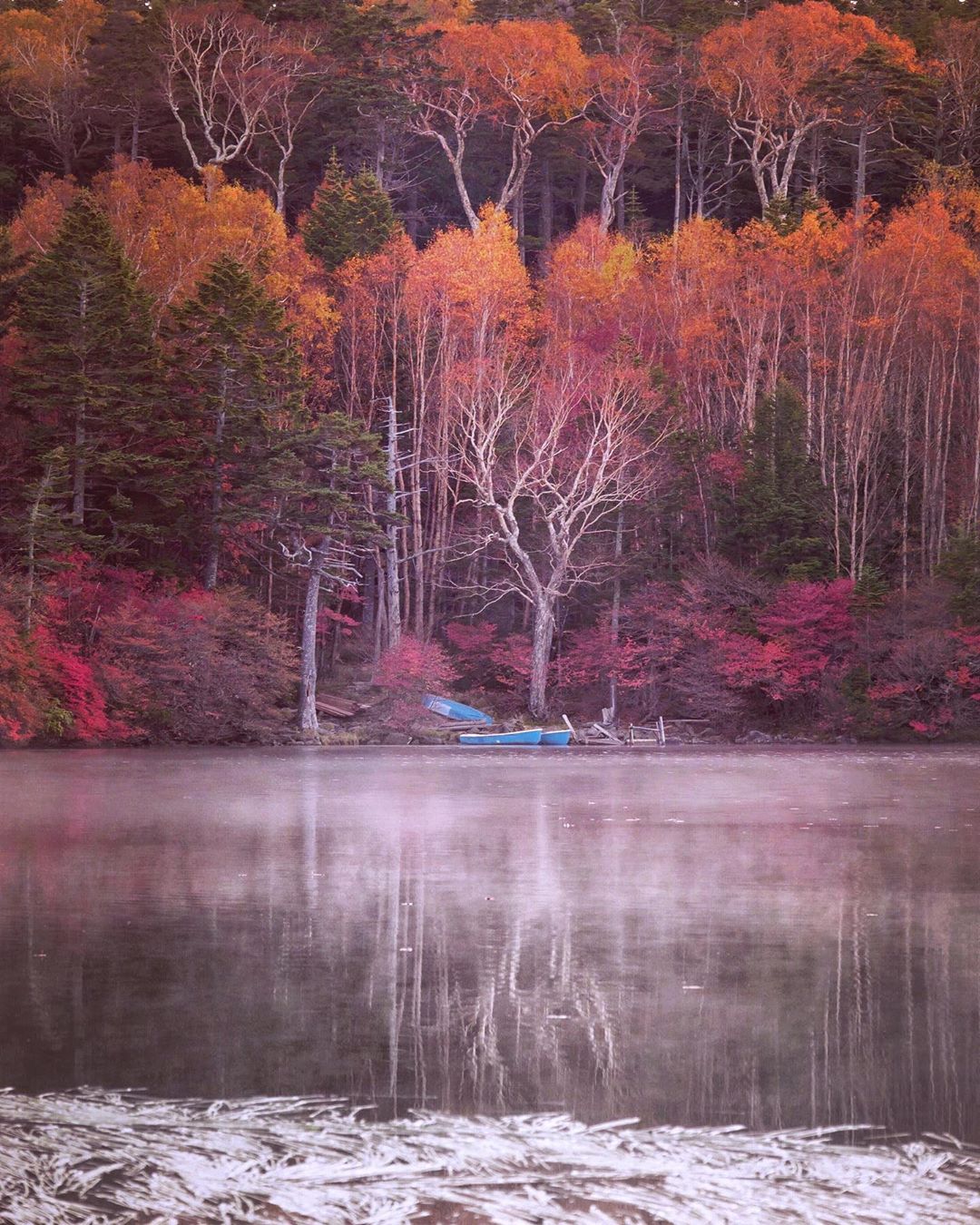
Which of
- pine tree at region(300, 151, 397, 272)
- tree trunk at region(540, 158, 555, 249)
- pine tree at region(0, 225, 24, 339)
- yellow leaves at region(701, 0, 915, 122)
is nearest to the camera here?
pine tree at region(0, 225, 24, 339)

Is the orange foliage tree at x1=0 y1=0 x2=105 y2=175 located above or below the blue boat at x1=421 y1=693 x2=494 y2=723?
above

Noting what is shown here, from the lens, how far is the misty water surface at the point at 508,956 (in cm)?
751

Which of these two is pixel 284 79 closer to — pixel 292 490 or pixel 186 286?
pixel 186 286

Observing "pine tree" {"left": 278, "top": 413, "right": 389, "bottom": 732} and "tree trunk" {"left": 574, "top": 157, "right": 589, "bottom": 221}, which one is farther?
"tree trunk" {"left": 574, "top": 157, "right": 589, "bottom": 221}

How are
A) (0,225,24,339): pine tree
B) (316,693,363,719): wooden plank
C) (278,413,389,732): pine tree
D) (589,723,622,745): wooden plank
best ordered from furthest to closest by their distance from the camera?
(316,693,363,719): wooden plank < (589,723,622,745): wooden plank < (278,413,389,732): pine tree < (0,225,24,339): pine tree

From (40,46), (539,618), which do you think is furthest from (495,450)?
(40,46)

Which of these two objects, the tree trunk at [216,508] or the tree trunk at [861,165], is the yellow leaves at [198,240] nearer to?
the tree trunk at [216,508]

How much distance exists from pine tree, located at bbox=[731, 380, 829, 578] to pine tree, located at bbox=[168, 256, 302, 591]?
1287cm

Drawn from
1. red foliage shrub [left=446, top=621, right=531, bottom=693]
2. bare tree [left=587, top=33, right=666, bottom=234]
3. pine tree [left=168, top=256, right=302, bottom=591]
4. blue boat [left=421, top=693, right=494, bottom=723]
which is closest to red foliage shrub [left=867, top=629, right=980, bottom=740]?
red foliage shrub [left=446, top=621, right=531, bottom=693]

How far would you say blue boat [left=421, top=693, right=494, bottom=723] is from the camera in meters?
38.1

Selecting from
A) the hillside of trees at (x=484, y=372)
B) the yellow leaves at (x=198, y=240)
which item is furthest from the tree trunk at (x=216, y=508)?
the yellow leaves at (x=198, y=240)

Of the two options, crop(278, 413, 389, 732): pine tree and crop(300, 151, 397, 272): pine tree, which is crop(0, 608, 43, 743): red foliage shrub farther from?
crop(300, 151, 397, 272): pine tree

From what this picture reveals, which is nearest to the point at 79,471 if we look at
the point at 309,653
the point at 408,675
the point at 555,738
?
the point at 309,653

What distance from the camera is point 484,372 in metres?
41.8
